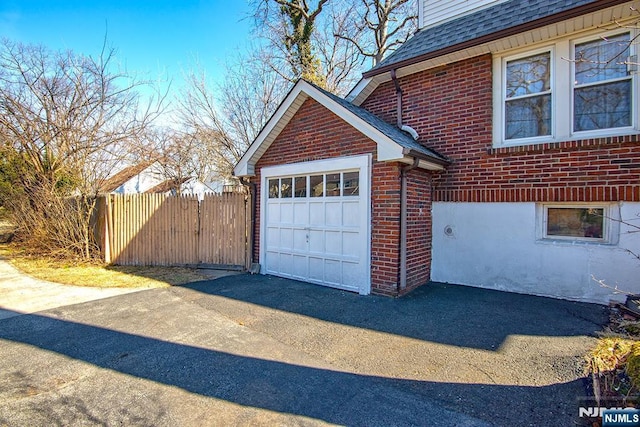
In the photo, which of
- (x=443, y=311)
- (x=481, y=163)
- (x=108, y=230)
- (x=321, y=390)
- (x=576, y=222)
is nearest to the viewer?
(x=321, y=390)

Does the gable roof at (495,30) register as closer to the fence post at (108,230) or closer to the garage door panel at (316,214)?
the garage door panel at (316,214)

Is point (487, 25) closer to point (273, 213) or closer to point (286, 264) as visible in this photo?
point (273, 213)

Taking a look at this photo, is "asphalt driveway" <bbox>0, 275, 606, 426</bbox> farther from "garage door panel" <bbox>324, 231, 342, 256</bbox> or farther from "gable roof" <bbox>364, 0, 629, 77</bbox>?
"gable roof" <bbox>364, 0, 629, 77</bbox>

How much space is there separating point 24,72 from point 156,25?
14.6 ft

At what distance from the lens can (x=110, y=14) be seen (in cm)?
1080

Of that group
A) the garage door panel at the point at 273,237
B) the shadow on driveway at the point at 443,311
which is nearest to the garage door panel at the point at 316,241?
the shadow on driveway at the point at 443,311

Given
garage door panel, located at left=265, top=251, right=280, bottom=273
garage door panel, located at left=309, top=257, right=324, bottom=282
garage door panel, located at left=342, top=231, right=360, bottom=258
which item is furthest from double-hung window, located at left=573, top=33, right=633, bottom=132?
garage door panel, located at left=265, top=251, right=280, bottom=273

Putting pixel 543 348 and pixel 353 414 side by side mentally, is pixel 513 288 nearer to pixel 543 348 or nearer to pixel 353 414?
pixel 543 348

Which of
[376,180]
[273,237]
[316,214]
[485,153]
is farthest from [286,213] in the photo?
[485,153]

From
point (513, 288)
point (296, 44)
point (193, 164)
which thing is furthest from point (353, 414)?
point (193, 164)

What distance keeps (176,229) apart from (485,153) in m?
7.92

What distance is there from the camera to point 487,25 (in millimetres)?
6461

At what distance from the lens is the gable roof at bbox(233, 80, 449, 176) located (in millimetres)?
5711

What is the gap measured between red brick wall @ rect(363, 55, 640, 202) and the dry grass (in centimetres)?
618
